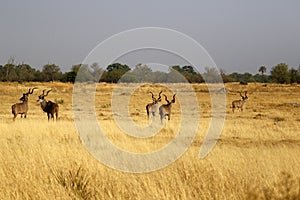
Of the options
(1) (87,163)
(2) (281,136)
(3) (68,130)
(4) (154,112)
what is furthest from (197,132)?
(1) (87,163)

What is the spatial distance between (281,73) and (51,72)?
44.7m

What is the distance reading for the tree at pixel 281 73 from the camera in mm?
93875

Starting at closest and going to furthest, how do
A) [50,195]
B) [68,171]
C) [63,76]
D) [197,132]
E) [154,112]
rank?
[50,195] < [68,171] < [197,132] < [154,112] < [63,76]

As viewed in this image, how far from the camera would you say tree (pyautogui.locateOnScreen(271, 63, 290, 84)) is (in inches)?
3696

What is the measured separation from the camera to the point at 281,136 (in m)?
16.6

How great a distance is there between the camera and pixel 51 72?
94938mm

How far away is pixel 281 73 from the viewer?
94312 millimetres

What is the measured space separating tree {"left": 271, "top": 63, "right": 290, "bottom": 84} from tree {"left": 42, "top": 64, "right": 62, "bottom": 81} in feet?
138

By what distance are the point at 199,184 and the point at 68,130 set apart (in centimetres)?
1047

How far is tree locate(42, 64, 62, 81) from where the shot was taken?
93.3 meters

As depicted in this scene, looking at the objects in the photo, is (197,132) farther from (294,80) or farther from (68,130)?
(294,80)

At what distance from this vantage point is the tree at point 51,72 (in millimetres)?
93312

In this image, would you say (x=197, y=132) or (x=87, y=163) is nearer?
(x=87, y=163)

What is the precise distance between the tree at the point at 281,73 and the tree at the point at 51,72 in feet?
138
